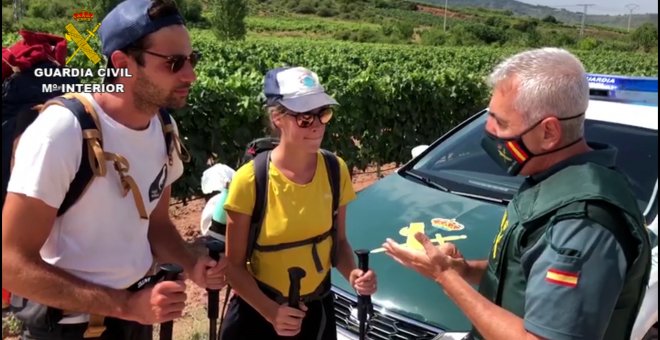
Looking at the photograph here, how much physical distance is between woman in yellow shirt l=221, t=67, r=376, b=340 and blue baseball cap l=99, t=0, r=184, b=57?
672mm

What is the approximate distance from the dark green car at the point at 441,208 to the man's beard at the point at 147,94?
1503 millimetres

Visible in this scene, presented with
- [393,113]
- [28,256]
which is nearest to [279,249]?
[28,256]

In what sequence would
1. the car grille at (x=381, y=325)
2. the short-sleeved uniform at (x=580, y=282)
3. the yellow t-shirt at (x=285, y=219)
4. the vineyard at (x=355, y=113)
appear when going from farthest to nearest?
1. the vineyard at (x=355, y=113)
2. the car grille at (x=381, y=325)
3. the yellow t-shirt at (x=285, y=219)
4. the short-sleeved uniform at (x=580, y=282)

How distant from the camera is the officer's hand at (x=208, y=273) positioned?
2199 mm

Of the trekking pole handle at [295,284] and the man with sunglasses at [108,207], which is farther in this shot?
→ the trekking pole handle at [295,284]

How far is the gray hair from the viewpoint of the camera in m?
1.67

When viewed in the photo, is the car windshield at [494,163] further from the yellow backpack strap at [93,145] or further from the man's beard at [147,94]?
the yellow backpack strap at [93,145]

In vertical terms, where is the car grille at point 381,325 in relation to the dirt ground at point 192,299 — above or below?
above

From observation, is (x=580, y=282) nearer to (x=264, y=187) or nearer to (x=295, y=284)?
(x=295, y=284)

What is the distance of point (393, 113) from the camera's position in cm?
847

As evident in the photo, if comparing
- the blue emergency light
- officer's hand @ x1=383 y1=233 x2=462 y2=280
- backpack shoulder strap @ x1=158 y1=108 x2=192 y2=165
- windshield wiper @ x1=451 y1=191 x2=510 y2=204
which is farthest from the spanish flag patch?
the blue emergency light

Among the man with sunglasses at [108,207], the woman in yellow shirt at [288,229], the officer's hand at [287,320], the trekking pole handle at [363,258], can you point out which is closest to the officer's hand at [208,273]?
the man with sunglasses at [108,207]

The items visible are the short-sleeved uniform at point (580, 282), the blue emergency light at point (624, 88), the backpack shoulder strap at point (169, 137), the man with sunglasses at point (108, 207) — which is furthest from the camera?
the blue emergency light at point (624, 88)

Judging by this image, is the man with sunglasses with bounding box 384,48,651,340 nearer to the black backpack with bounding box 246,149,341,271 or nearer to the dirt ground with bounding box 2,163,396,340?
the black backpack with bounding box 246,149,341,271
